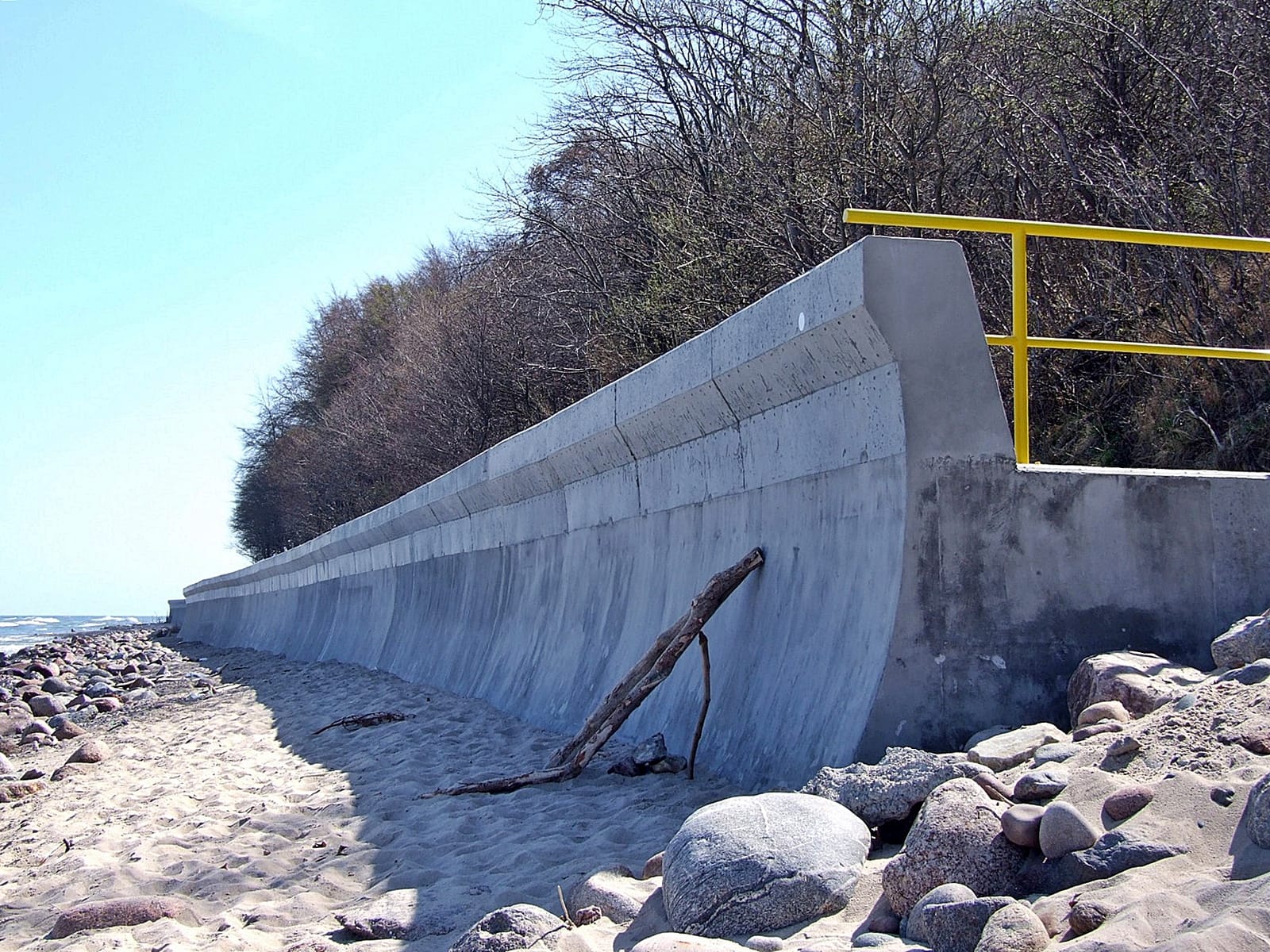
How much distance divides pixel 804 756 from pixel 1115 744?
A: 1602 millimetres

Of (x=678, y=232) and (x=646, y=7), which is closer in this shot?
(x=678, y=232)

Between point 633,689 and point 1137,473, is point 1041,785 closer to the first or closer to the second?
point 1137,473

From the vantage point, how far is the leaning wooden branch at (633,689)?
20.8 ft

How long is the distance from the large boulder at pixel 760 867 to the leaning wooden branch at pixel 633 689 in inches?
92.8

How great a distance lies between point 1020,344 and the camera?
554 centimetres

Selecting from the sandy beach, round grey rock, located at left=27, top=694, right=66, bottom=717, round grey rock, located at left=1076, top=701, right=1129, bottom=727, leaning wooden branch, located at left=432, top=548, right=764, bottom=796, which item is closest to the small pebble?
round grey rock, located at left=1076, top=701, right=1129, bottom=727

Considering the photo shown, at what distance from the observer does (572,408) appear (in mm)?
8711

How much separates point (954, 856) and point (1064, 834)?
0.95 feet

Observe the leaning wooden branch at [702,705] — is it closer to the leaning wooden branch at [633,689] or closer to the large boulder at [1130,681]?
the leaning wooden branch at [633,689]

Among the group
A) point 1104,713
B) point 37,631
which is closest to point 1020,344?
point 1104,713

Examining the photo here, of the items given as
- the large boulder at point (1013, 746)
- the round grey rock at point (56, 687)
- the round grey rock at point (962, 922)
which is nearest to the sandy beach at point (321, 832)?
the large boulder at point (1013, 746)

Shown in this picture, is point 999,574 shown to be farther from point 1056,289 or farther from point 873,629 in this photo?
point 1056,289

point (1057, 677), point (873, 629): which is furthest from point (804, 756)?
point (1057, 677)

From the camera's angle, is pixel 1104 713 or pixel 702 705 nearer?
pixel 1104 713
